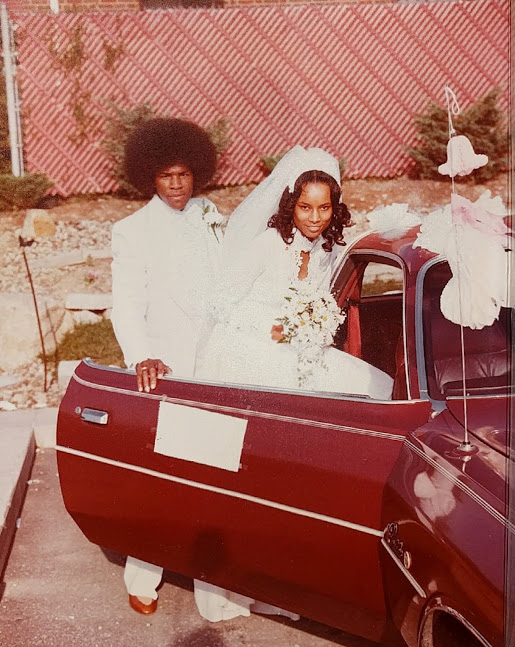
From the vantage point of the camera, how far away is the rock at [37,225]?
6.78 m

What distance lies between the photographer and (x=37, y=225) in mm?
6766

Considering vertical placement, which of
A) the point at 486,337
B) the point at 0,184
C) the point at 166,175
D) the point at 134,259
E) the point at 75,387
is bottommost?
the point at 75,387

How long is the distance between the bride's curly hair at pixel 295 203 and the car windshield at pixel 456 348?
0.75m

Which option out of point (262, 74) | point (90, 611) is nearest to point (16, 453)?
point (90, 611)

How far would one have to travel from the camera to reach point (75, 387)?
9.35ft

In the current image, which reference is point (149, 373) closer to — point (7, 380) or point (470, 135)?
point (7, 380)

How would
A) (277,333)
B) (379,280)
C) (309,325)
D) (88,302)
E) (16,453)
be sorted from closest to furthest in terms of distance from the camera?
(309,325) < (277,333) < (379,280) < (16,453) < (88,302)

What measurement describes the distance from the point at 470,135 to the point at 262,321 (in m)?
3.79

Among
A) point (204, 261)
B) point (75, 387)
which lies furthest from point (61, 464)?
point (204, 261)

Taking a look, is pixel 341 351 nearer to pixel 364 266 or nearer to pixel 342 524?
pixel 364 266

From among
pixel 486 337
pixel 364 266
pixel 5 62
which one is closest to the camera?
pixel 486 337

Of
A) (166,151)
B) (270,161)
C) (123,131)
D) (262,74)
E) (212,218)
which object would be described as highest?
(262,74)

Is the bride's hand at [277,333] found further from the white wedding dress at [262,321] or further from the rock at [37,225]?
the rock at [37,225]

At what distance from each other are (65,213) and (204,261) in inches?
148
